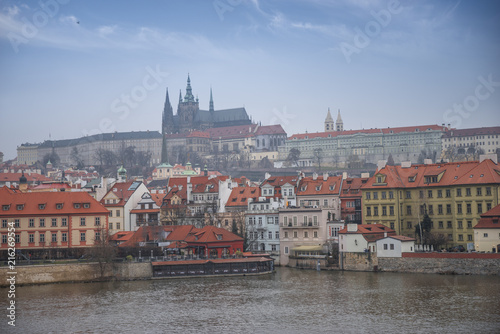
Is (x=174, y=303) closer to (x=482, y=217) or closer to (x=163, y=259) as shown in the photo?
(x=163, y=259)

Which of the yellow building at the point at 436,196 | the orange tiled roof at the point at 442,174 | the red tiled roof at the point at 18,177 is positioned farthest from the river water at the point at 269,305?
the red tiled roof at the point at 18,177

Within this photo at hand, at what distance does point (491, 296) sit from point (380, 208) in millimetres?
22092

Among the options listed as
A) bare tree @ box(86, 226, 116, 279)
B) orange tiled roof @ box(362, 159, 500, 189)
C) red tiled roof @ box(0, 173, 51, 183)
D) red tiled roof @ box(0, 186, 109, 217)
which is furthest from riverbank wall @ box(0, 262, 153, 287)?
red tiled roof @ box(0, 173, 51, 183)

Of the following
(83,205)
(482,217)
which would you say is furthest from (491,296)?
(83,205)

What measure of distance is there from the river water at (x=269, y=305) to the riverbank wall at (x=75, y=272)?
47.1 inches

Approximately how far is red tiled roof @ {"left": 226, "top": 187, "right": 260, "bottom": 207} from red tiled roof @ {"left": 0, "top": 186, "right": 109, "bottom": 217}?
46.7ft

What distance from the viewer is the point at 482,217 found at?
192 feet

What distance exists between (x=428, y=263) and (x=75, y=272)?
26.3 m

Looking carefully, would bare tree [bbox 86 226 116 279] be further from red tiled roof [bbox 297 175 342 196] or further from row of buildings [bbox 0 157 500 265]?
red tiled roof [bbox 297 175 342 196]

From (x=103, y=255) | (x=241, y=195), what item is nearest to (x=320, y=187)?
(x=241, y=195)

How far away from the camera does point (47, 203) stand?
216 feet

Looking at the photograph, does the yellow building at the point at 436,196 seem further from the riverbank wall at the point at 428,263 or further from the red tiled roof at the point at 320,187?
the riverbank wall at the point at 428,263

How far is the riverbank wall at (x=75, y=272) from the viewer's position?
5484cm

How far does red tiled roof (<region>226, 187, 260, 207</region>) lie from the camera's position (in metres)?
75.3
